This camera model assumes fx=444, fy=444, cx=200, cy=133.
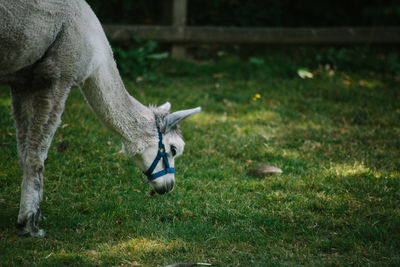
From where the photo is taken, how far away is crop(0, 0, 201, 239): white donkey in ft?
10.8

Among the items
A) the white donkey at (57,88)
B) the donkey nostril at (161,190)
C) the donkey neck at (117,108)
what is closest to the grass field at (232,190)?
the donkey nostril at (161,190)

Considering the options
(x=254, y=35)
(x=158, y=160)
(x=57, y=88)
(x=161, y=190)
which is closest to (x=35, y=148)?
(x=57, y=88)

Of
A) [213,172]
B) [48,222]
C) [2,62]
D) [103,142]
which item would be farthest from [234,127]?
[2,62]

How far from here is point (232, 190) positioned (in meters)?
4.55

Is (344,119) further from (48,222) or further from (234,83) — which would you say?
(48,222)

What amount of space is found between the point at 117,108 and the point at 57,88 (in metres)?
0.57

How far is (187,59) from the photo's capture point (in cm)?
906

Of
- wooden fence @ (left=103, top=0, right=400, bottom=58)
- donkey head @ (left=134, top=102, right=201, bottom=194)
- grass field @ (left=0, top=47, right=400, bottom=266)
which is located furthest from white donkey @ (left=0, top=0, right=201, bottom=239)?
wooden fence @ (left=103, top=0, right=400, bottom=58)

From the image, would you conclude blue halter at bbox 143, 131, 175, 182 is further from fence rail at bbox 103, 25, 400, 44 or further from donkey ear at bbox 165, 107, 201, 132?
fence rail at bbox 103, 25, 400, 44

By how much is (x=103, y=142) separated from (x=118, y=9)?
507cm

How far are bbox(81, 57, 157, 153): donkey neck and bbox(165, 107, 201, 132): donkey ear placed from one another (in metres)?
0.13

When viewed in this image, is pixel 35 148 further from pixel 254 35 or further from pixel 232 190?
pixel 254 35

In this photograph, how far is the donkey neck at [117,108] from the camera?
12.5 ft

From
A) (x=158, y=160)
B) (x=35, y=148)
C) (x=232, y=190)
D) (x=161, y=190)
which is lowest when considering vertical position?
(x=232, y=190)
